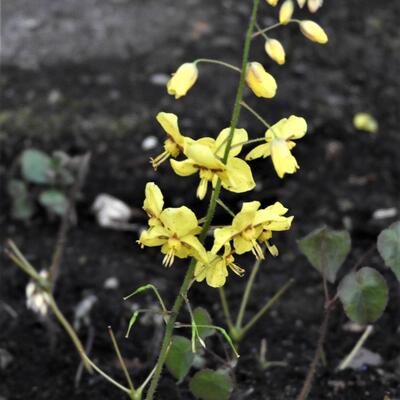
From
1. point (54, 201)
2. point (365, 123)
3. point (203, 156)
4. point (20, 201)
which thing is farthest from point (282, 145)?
point (365, 123)

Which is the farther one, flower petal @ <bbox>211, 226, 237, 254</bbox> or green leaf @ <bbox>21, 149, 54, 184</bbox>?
green leaf @ <bbox>21, 149, 54, 184</bbox>

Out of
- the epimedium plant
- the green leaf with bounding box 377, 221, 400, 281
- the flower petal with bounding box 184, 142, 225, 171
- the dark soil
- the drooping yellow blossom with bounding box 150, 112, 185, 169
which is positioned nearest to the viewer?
the flower petal with bounding box 184, 142, 225, 171

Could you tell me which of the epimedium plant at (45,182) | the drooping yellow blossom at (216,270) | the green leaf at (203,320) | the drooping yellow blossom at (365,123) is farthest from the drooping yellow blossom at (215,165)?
the drooping yellow blossom at (365,123)

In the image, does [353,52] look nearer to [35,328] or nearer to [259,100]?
[259,100]

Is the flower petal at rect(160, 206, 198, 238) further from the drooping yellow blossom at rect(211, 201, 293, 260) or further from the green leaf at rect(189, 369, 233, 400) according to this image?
the green leaf at rect(189, 369, 233, 400)

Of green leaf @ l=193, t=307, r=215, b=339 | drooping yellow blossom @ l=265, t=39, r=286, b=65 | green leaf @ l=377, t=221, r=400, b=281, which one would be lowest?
green leaf @ l=193, t=307, r=215, b=339

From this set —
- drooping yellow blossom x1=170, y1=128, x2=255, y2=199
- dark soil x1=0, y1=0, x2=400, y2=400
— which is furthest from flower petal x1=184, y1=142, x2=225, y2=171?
dark soil x1=0, y1=0, x2=400, y2=400
